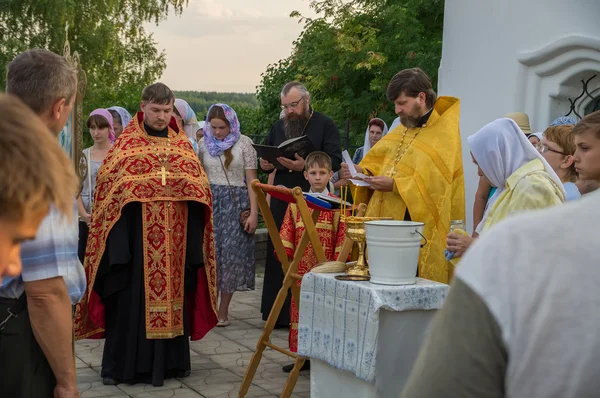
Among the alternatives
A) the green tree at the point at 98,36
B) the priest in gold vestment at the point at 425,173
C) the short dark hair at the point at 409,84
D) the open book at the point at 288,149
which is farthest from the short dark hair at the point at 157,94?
the green tree at the point at 98,36

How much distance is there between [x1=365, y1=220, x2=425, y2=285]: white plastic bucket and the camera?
4312mm

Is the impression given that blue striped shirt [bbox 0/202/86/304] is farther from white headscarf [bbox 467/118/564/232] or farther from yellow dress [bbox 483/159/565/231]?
white headscarf [bbox 467/118/564/232]

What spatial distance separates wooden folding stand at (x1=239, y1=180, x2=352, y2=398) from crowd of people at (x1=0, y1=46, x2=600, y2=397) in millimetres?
547

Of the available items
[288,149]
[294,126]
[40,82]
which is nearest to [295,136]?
[294,126]

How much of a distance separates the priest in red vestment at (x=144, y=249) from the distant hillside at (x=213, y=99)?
30.7 ft

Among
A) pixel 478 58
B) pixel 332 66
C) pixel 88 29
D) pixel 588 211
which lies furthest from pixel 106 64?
pixel 588 211

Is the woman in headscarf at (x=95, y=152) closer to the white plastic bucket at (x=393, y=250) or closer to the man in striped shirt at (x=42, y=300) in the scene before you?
the white plastic bucket at (x=393, y=250)

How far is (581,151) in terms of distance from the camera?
358 centimetres

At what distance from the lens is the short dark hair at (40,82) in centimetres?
271

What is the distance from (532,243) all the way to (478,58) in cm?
750

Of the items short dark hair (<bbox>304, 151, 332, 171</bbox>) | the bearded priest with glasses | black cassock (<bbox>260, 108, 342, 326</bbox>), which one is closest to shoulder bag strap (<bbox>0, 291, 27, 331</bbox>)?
short dark hair (<bbox>304, 151, 332, 171</bbox>)

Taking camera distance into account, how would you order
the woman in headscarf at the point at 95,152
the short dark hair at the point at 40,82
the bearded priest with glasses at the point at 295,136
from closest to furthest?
the short dark hair at the point at 40,82 < the bearded priest with glasses at the point at 295,136 < the woman in headscarf at the point at 95,152

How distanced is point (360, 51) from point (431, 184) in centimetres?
1210

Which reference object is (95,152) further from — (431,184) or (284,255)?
(431,184)
